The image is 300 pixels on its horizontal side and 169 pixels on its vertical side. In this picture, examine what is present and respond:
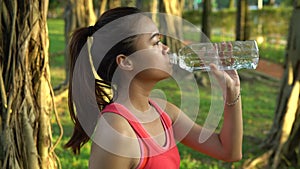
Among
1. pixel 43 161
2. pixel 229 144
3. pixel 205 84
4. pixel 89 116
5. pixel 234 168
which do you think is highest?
pixel 89 116

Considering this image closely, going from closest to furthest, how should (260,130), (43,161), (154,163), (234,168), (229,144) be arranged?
(154,163)
(229,144)
(43,161)
(234,168)
(260,130)

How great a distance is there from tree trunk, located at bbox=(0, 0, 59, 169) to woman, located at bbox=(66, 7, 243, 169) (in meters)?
0.81

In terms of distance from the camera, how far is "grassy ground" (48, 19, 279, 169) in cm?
543

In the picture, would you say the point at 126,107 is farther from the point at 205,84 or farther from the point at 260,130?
the point at 205,84

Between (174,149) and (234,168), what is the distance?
3481 millimetres

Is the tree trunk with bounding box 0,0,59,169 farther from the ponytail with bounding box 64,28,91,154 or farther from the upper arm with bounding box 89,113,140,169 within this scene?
the upper arm with bounding box 89,113,140,169

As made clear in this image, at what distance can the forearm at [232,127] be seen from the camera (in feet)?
6.67

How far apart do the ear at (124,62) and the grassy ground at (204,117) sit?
9.96 feet

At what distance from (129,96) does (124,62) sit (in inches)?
5.0

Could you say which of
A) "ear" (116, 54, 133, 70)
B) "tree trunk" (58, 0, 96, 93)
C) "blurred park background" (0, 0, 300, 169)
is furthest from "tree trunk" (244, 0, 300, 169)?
"tree trunk" (58, 0, 96, 93)

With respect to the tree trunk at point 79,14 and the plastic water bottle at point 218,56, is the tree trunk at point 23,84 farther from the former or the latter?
the tree trunk at point 79,14

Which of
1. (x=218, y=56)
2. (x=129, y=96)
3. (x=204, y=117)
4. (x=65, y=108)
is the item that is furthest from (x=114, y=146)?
(x=65, y=108)

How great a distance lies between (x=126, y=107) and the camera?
1947 mm

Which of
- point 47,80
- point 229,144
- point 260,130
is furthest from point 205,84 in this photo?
point 229,144
